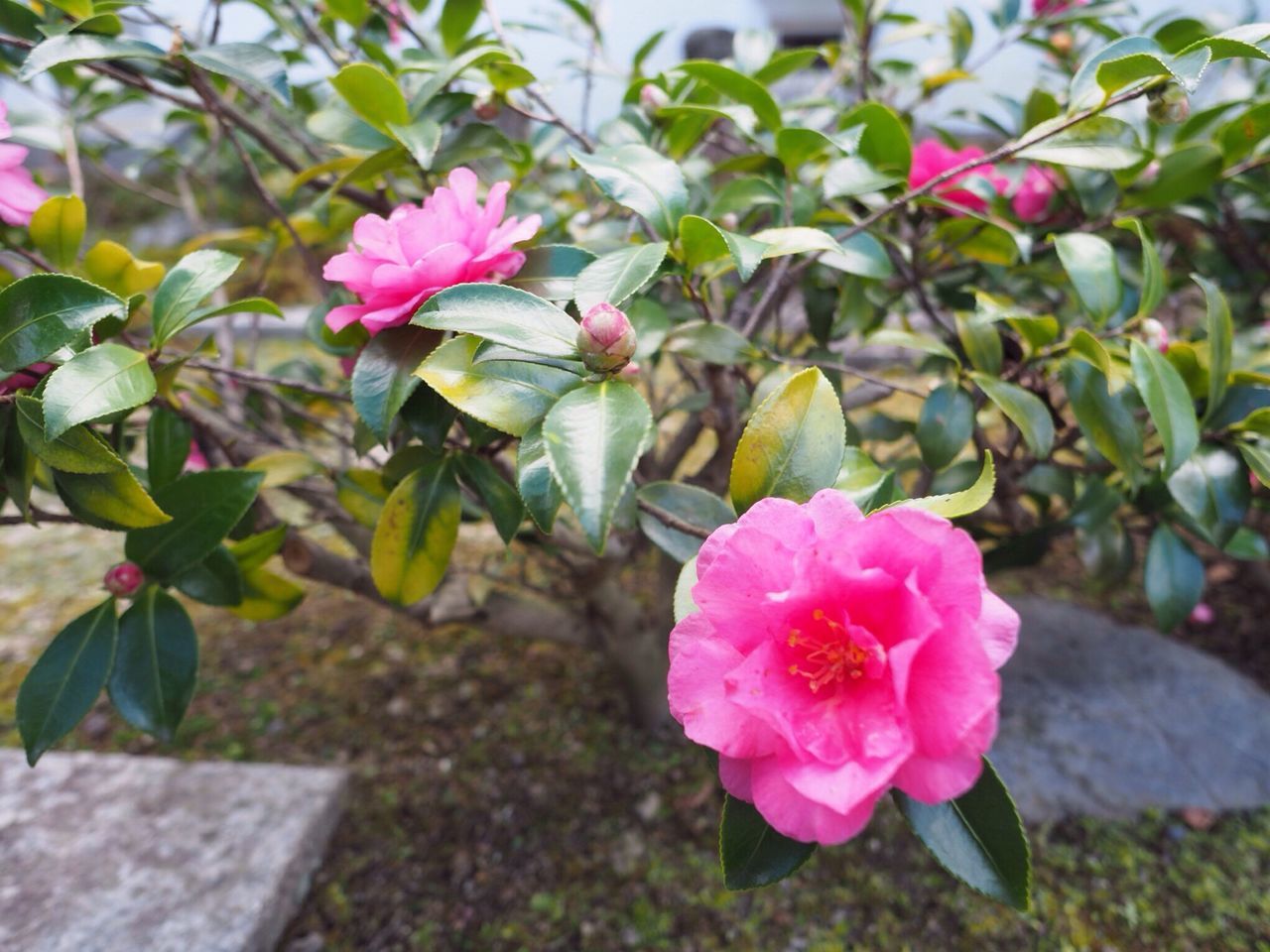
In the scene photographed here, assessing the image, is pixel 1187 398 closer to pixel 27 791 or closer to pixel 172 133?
pixel 27 791

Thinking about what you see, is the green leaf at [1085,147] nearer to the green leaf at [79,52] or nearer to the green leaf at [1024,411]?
the green leaf at [1024,411]

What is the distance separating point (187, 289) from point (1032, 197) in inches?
37.6

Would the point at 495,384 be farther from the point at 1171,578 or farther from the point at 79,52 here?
the point at 1171,578

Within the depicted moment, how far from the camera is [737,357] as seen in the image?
2.19ft

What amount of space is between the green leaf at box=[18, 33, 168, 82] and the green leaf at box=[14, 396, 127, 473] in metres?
0.28

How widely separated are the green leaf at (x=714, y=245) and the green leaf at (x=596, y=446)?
0.11 metres

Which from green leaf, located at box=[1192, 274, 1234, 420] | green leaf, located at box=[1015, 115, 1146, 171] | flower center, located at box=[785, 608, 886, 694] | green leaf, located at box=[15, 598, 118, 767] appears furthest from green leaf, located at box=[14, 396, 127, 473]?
green leaf, located at box=[1192, 274, 1234, 420]

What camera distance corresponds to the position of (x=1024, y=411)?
0.66m

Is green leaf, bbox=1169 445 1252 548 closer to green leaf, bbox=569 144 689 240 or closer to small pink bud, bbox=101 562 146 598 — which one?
green leaf, bbox=569 144 689 240

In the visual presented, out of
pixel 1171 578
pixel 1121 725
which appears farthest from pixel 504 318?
pixel 1121 725

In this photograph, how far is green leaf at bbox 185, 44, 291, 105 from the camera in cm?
68

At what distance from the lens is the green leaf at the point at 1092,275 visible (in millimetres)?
683

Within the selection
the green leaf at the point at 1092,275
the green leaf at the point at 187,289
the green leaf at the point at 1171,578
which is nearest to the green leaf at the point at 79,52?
the green leaf at the point at 187,289

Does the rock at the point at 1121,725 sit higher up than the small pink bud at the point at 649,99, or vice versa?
the small pink bud at the point at 649,99
